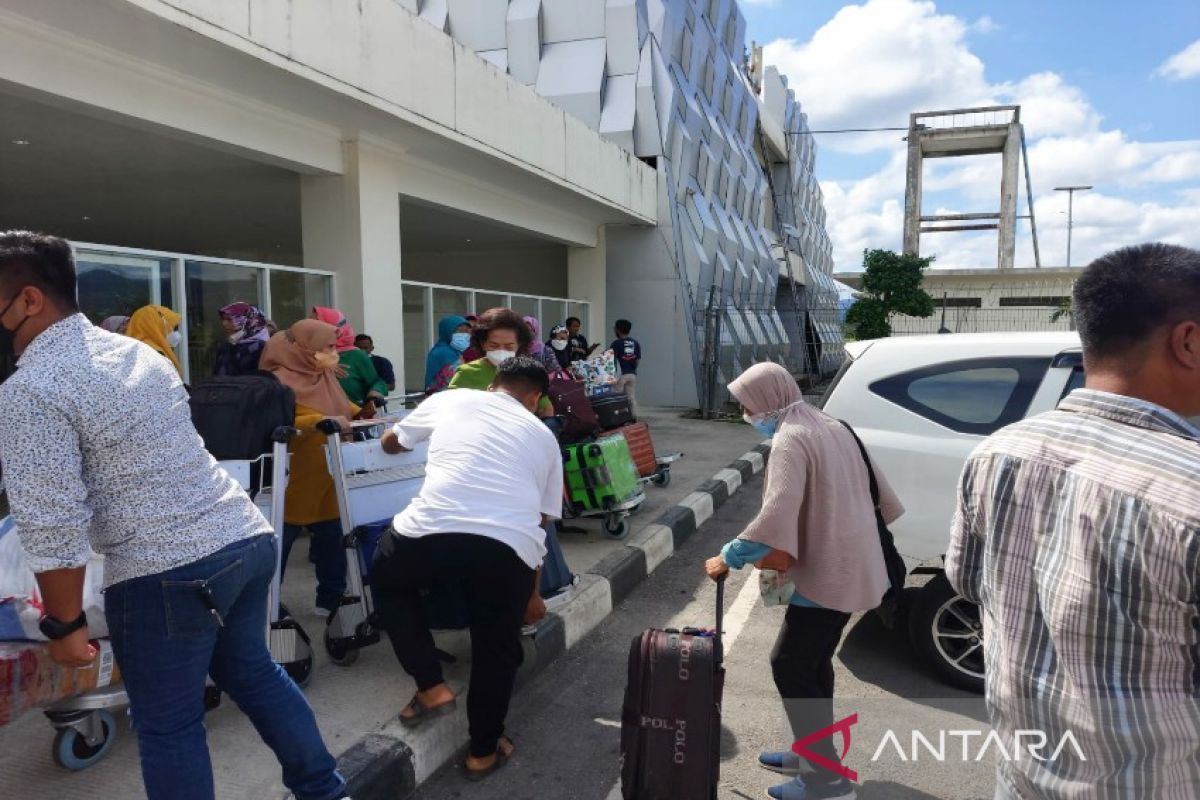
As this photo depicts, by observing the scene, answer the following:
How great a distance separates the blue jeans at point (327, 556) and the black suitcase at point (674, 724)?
6.64 feet

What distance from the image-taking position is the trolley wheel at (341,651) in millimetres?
3482

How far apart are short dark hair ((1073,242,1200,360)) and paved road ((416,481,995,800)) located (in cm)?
213

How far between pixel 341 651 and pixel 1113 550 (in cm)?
317

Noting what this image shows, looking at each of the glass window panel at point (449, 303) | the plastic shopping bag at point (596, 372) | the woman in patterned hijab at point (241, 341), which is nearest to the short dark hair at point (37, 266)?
the woman in patterned hijab at point (241, 341)

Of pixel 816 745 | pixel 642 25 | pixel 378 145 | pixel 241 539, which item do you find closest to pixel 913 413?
pixel 816 745

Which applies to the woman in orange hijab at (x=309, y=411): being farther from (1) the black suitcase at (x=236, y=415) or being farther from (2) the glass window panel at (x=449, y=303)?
(2) the glass window panel at (x=449, y=303)

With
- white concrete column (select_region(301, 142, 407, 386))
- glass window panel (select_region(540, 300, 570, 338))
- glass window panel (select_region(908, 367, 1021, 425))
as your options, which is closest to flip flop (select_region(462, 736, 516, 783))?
glass window panel (select_region(908, 367, 1021, 425))

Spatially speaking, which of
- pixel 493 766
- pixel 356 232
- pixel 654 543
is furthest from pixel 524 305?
pixel 493 766

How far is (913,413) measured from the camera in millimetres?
3742

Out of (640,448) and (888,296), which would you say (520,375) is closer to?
(640,448)

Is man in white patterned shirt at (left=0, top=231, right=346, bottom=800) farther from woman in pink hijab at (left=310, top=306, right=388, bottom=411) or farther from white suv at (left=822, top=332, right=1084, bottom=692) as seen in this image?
woman in pink hijab at (left=310, top=306, right=388, bottom=411)

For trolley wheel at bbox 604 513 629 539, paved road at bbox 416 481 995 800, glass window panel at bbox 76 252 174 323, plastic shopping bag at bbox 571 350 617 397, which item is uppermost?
glass window panel at bbox 76 252 174 323

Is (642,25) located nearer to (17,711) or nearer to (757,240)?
(757,240)

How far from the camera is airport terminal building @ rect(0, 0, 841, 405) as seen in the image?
233 inches
